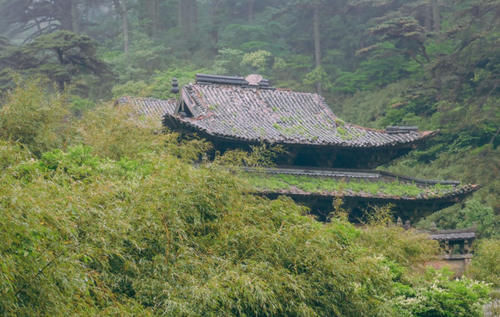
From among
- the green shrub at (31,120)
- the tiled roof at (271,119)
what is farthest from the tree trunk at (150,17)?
the green shrub at (31,120)

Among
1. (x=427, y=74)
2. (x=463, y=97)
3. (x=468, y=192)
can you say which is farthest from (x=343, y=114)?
(x=468, y=192)

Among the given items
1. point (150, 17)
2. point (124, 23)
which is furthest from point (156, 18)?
point (124, 23)

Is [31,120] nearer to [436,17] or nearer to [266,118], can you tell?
[266,118]

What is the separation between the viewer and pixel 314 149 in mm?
16250

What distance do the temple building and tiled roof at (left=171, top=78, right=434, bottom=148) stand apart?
→ 2 cm

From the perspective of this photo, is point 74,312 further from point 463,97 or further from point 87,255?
point 463,97

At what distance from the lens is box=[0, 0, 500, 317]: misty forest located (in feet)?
22.6

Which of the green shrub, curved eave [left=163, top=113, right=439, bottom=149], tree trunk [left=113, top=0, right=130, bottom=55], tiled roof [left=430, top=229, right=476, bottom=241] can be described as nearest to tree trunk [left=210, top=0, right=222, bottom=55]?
tree trunk [left=113, top=0, right=130, bottom=55]

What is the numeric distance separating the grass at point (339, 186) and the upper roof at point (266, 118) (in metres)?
0.84

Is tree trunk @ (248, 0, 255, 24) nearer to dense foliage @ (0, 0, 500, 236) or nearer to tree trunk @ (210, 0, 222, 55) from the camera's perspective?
dense foliage @ (0, 0, 500, 236)

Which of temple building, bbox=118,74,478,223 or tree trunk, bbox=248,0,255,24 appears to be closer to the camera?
temple building, bbox=118,74,478,223

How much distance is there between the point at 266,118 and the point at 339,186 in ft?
9.20

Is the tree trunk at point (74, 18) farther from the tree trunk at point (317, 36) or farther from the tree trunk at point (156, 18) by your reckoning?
the tree trunk at point (317, 36)

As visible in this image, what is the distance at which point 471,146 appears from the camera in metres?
27.1
